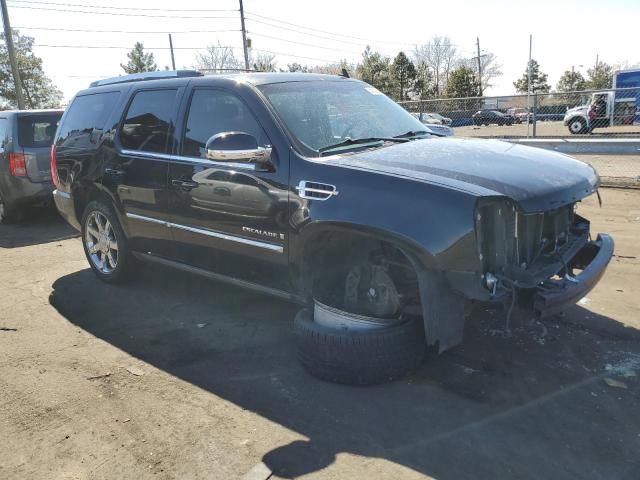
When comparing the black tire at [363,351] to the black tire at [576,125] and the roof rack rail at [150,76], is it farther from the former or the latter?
the black tire at [576,125]

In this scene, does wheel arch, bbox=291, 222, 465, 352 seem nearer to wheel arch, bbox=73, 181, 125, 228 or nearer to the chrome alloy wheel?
wheel arch, bbox=73, 181, 125, 228


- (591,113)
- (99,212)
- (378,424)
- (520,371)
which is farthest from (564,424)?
(591,113)

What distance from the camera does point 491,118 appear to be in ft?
74.5

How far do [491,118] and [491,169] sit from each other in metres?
20.9

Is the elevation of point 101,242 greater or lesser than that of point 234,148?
lesser

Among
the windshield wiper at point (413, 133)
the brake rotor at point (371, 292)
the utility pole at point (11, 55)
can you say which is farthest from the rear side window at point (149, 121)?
the utility pole at point (11, 55)

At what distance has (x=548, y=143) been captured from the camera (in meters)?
11.4

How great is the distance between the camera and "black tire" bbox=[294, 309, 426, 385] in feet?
10.9

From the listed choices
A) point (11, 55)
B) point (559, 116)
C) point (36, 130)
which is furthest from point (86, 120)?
point (11, 55)

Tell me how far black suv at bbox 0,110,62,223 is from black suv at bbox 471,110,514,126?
13.2m

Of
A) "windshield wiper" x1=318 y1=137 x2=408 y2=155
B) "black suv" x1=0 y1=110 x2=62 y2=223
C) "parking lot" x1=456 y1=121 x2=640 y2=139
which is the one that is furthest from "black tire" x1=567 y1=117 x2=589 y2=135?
"windshield wiper" x1=318 y1=137 x2=408 y2=155

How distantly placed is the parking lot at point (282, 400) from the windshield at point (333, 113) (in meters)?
1.58

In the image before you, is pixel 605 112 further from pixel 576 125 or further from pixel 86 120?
pixel 86 120

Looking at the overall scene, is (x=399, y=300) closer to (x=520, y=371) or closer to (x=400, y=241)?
(x=400, y=241)
